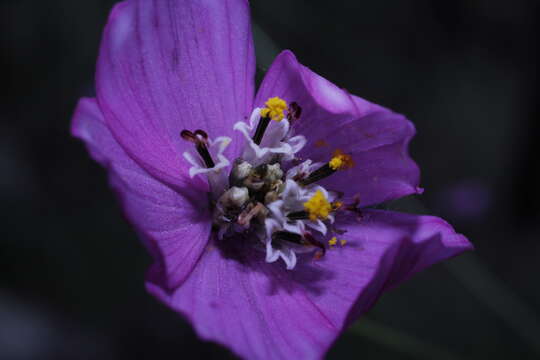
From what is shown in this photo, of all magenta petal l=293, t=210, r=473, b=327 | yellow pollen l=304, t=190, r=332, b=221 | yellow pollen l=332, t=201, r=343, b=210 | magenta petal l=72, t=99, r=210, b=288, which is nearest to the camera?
magenta petal l=72, t=99, r=210, b=288

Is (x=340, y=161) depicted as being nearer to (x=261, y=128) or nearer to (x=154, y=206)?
(x=261, y=128)

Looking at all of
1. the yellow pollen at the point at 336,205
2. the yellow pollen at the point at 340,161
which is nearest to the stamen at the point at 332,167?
the yellow pollen at the point at 340,161

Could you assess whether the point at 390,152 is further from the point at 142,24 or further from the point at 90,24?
the point at 90,24

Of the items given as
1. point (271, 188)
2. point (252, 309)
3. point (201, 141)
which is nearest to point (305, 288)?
point (252, 309)

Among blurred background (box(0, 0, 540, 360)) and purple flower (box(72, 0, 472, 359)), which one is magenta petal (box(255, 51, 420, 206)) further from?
blurred background (box(0, 0, 540, 360))

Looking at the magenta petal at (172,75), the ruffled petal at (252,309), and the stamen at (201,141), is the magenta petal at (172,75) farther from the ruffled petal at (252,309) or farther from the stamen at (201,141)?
the ruffled petal at (252,309)

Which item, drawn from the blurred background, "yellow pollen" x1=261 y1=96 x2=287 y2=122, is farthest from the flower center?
the blurred background
